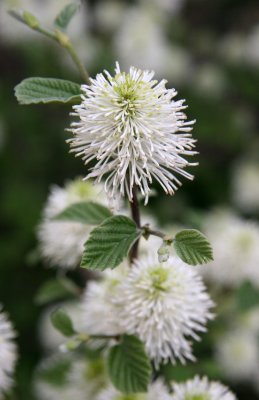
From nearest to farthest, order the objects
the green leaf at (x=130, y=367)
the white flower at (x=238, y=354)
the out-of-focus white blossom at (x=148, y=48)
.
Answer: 1. the green leaf at (x=130, y=367)
2. the white flower at (x=238, y=354)
3. the out-of-focus white blossom at (x=148, y=48)

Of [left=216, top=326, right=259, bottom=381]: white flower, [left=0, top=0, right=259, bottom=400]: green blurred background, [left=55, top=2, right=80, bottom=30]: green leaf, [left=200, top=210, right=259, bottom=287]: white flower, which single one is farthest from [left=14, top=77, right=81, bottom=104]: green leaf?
[left=0, top=0, right=259, bottom=400]: green blurred background

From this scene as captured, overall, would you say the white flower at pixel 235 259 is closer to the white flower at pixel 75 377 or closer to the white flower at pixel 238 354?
the white flower at pixel 238 354

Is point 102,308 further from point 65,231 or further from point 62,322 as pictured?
point 65,231

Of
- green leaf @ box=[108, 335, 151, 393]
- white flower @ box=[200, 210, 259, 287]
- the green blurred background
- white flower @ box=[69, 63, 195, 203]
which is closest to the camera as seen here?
white flower @ box=[69, 63, 195, 203]

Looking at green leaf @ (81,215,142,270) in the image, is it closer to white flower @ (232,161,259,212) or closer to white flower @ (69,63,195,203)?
white flower @ (69,63,195,203)

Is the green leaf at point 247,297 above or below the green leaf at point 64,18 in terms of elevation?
below

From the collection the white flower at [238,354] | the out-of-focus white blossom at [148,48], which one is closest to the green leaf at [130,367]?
the white flower at [238,354]
